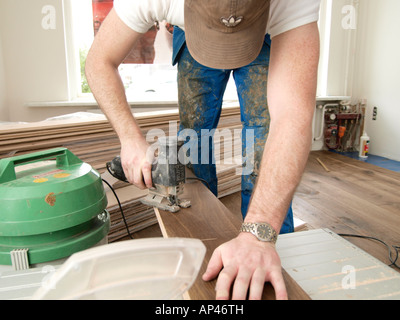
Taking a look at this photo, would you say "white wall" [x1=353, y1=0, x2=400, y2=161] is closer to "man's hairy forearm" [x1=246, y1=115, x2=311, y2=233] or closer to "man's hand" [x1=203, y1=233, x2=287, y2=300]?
"man's hairy forearm" [x1=246, y1=115, x2=311, y2=233]

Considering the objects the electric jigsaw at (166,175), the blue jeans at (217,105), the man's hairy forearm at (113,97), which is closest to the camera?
the electric jigsaw at (166,175)

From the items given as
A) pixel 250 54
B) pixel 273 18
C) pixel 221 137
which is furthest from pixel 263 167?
pixel 221 137

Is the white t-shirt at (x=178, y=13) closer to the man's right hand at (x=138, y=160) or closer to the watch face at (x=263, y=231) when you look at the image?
the man's right hand at (x=138, y=160)

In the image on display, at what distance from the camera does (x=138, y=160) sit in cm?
127

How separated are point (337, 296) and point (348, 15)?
15.8 ft

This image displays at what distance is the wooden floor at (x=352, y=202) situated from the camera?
2.26 meters

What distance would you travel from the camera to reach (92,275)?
1.32 feet

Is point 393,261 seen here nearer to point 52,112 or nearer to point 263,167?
point 263,167

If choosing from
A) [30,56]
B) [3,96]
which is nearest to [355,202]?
[30,56]

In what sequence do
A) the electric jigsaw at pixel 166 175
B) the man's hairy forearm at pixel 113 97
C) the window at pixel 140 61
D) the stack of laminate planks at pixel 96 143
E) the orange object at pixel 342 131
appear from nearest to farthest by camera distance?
the electric jigsaw at pixel 166 175, the man's hairy forearm at pixel 113 97, the stack of laminate planks at pixel 96 143, the window at pixel 140 61, the orange object at pixel 342 131

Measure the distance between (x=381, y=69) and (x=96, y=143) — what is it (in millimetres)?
4065

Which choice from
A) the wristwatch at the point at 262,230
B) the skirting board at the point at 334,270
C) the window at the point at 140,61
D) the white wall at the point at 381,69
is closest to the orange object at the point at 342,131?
the white wall at the point at 381,69

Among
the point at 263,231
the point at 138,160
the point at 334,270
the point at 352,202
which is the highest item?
the point at 138,160

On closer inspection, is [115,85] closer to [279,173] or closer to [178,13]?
[178,13]
